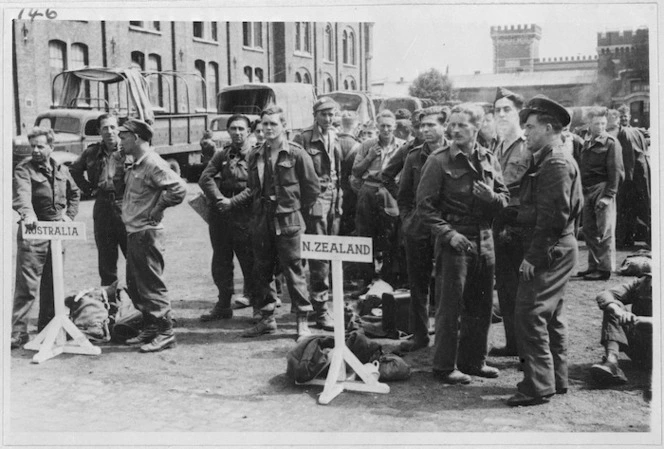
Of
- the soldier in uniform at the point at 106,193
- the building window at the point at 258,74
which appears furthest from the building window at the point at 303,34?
the soldier in uniform at the point at 106,193

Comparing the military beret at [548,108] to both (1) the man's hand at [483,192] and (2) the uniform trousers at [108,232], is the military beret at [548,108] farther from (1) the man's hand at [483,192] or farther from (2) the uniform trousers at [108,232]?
(2) the uniform trousers at [108,232]

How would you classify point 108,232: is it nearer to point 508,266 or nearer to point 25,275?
point 25,275

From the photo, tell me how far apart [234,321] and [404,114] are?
Answer: 4.14m

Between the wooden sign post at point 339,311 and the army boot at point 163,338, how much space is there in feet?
4.92

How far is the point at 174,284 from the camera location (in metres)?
7.96

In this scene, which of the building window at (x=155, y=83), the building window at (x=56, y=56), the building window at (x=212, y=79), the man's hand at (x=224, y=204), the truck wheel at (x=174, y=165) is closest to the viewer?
the man's hand at (x=224, y=204)

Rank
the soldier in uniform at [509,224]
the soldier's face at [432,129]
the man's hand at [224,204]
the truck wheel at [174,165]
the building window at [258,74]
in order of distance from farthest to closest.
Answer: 1. the building window at [258,74]
2. the truck wheel at [174,165]
3. the man's hand at [224,204]
4. the soldier's face at [432,129]
5. the soldier in uniform at [509,224]

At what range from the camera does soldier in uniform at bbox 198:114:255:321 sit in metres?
6.53

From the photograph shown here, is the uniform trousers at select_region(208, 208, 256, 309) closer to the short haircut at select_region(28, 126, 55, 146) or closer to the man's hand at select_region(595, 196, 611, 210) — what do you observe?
the short haircut at select_region(28, 126, 55, 146)

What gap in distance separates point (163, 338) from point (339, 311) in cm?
176

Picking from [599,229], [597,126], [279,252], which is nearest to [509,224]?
[279,252]

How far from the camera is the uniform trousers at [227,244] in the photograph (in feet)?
21.5

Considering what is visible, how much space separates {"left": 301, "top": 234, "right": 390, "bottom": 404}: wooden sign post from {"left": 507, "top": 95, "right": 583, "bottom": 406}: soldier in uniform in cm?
95

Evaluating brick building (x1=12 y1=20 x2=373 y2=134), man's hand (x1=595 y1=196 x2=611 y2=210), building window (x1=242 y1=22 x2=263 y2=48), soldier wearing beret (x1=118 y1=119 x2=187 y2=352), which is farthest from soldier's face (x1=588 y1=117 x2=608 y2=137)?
building window (x1=242 y1=22 x2=263 y2=48)
